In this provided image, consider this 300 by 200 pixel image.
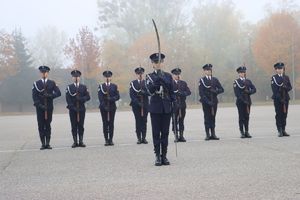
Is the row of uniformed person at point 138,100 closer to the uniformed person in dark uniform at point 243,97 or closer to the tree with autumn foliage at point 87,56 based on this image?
the uniformed person in dark uniform at point 243,97

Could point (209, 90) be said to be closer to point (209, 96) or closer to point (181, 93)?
point (209, 96)

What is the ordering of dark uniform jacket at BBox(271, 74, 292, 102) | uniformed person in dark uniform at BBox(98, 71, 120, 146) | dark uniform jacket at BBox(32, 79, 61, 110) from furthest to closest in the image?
dark uniform jacket at BBox(271, 74, 292, 102) → uniformed person in dark uniform at BBox(98, 71, 120, 146) → dark uniform jacket at BBox(32, 79, 61, 110)

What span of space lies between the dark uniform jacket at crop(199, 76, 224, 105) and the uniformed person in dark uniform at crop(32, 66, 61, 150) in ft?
13.2

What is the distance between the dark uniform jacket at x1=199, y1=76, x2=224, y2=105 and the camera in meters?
14.3

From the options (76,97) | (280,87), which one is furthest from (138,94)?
(280,87)

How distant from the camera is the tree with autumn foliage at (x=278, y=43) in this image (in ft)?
164

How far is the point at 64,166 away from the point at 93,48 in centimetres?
4370

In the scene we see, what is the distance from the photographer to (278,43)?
50062 mm

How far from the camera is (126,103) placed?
2307 inches

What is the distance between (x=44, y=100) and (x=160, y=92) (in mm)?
4557

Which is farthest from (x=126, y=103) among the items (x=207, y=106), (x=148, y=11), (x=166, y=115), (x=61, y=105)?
(x=166, y=115)

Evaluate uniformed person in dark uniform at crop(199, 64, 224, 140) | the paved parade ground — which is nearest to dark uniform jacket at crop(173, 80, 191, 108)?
uniformed person in dark uniform at crop(199, 64, 224, 140)

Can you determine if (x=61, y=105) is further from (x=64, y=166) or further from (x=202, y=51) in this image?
(x=64, y=166)

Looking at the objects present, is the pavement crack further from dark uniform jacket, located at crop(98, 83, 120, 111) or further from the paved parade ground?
dark uniform jacket, located at crop(98, 83, 120, 111)
